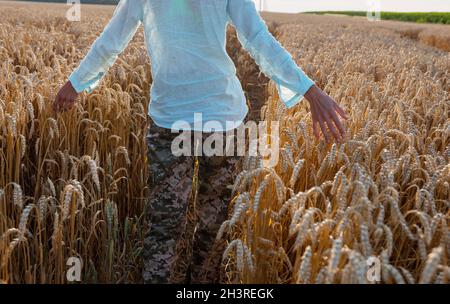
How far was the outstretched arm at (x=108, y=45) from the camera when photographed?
197 centimetres

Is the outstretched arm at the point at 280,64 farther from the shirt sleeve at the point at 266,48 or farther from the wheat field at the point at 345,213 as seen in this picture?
the wheat field at the point at 345,213

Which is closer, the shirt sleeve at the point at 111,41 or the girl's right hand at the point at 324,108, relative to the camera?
the girl's right hand at the point at 324,108

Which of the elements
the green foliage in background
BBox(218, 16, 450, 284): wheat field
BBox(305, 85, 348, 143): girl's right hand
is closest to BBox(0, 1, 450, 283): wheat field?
BBox(218, 16, 450, 284): wheat field

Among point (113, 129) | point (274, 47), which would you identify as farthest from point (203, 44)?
point (113, 129)

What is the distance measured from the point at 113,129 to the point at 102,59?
3.46 feet

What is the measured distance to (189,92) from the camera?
6.20 feet

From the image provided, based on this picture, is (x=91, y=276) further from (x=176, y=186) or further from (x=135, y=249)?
(x=176, y=186)

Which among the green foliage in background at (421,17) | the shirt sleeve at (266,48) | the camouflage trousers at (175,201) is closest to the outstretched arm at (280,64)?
the shirt sleeve at (266,48)

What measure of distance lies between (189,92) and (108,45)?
15.8 inches

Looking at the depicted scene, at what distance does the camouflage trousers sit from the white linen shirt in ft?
0.35

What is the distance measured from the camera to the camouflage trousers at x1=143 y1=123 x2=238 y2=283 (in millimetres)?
1976

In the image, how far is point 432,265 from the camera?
1157mm

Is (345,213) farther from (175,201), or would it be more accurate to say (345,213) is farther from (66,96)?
(66,96)

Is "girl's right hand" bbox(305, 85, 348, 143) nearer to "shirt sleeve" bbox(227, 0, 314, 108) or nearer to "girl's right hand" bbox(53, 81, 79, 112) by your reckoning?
"shirt sleeve" bbox(227, 0, 314, 108)
